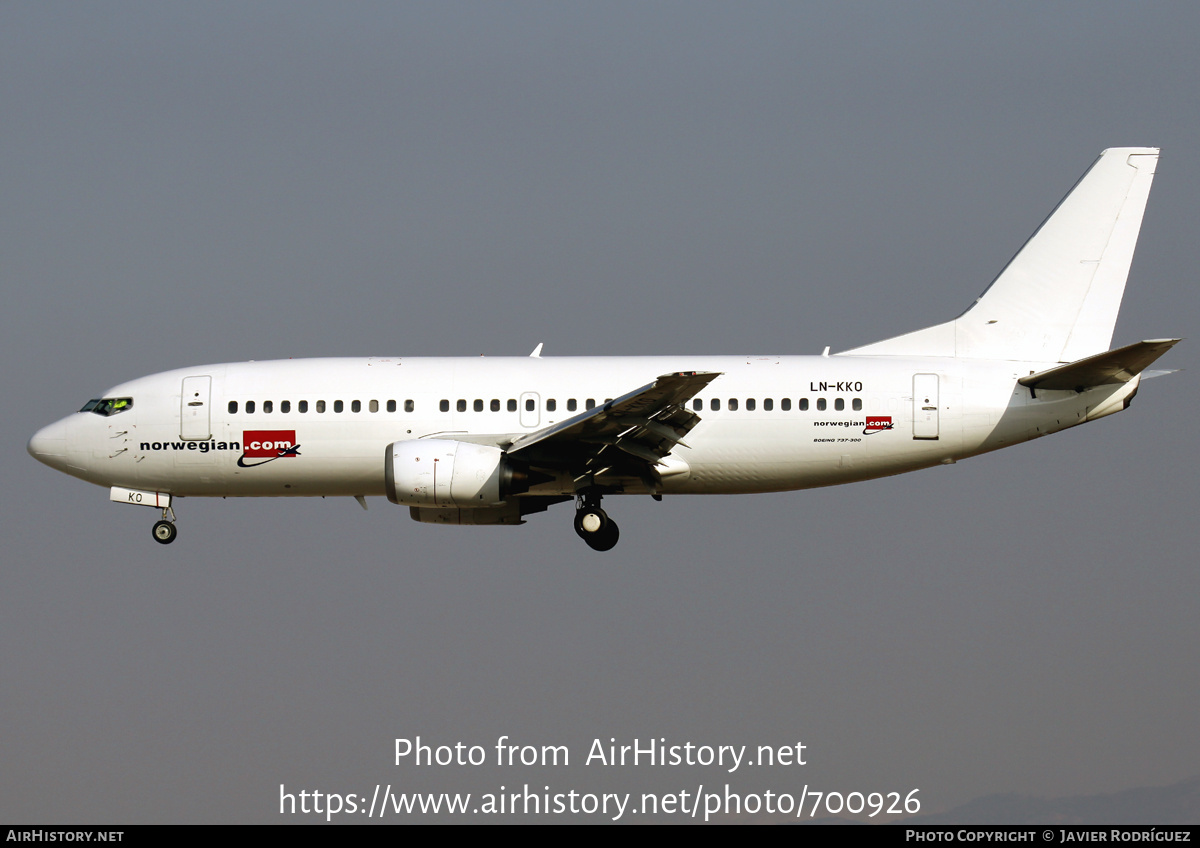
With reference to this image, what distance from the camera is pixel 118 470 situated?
29.6 meters

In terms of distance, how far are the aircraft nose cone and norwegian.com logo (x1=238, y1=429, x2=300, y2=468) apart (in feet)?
13.8

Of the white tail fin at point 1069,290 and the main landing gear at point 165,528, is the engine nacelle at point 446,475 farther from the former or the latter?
the white tail fin at point 1069,290

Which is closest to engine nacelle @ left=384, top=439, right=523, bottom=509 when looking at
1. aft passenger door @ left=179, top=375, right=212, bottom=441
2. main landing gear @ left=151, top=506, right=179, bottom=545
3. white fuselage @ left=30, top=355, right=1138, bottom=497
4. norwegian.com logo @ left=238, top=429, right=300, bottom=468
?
white fuselage @ left=30, top=355, right=1138, bottom=497

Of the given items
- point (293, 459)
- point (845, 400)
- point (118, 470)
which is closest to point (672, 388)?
point (845, 400)

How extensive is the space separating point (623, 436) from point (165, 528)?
10289 millimetres

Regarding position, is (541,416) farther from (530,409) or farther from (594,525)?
(594,525)

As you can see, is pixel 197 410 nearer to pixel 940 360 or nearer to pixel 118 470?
pixel 118 470

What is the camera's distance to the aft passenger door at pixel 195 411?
29.0 metres

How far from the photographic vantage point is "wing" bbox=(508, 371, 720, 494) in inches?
1007

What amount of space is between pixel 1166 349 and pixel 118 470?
20862 millimetres

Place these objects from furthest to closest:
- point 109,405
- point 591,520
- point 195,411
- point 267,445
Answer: point 109,405 < point 195,411 < point 267,445 < point 591,520

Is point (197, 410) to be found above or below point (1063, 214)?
below

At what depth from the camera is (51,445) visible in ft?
98.3

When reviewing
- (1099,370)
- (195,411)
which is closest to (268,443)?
(195,411)
